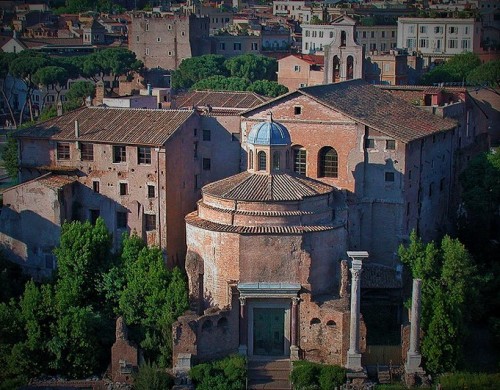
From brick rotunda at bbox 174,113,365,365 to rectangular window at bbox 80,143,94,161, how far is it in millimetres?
5777

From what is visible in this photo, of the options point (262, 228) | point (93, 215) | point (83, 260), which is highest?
point (262, 228)

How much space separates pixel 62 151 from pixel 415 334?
13.7 meters

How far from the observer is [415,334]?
3050 centimetres

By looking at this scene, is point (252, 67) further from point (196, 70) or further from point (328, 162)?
point (328, 162)

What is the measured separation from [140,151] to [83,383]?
8.42 meters

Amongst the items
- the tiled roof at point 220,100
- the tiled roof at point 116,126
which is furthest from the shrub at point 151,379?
the tiled roof at point 220,100

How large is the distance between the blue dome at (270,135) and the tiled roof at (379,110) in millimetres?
3030

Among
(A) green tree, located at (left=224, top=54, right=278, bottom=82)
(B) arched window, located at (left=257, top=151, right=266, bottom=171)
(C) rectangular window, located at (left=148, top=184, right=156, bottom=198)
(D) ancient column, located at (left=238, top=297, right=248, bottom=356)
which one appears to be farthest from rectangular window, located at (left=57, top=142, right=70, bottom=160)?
(A) green tree, located at (left=224, top=54, right=278, bottom=82)

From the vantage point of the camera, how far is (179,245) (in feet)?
120

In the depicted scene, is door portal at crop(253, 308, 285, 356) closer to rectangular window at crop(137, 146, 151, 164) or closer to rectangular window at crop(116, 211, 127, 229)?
rectangular window at crop(116, 211, 127, 229)

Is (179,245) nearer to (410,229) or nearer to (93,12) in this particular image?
(410,229)

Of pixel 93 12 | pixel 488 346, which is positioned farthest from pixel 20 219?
pixel 93 12

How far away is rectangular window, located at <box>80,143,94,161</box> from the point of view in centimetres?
3678

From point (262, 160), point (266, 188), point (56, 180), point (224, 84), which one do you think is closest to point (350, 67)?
point (262, 160)
